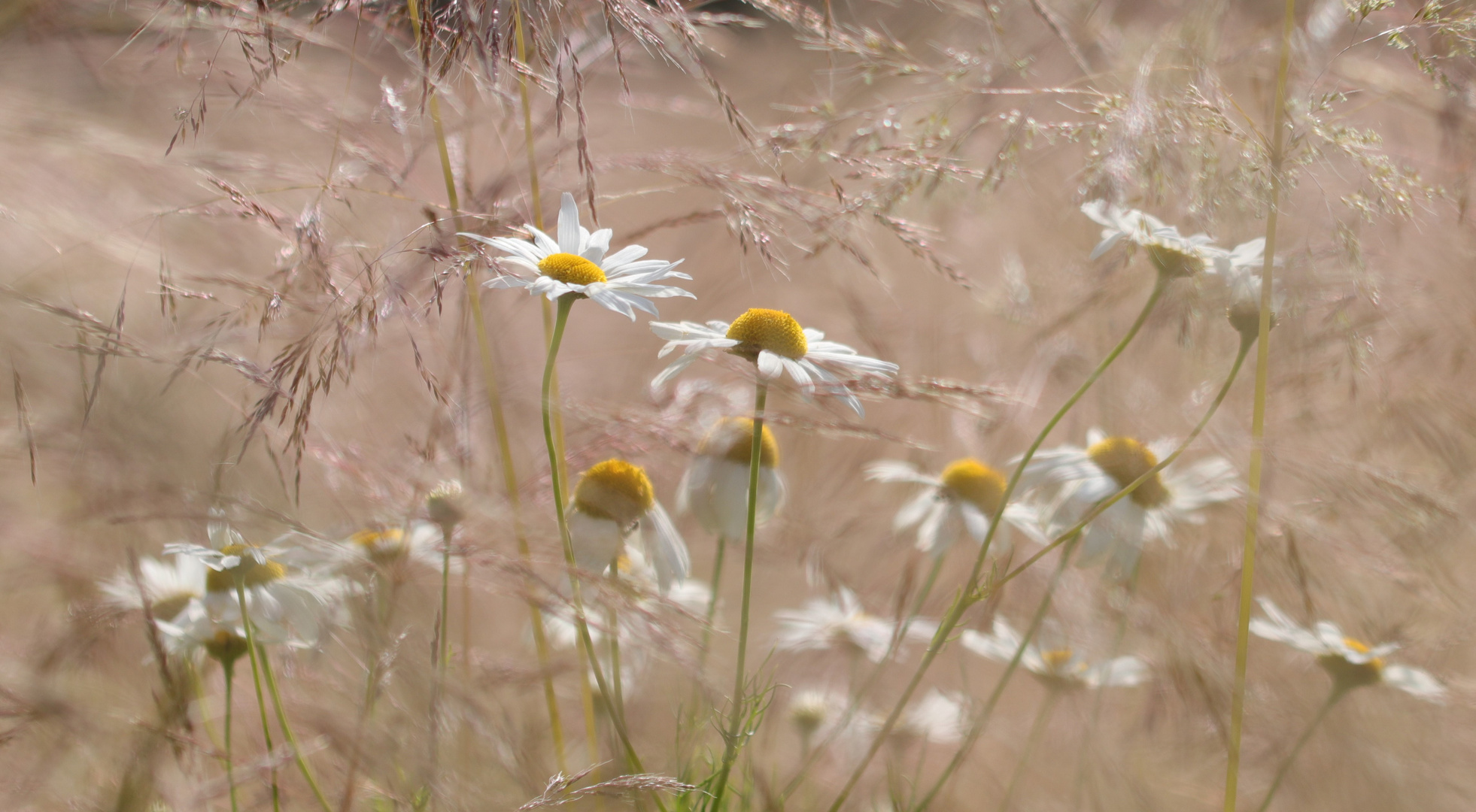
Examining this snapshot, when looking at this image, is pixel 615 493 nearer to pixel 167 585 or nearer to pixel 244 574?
pixel 244 574

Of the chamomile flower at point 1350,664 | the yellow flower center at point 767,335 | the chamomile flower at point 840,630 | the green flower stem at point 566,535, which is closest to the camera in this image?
the green flower stem at point 566,535

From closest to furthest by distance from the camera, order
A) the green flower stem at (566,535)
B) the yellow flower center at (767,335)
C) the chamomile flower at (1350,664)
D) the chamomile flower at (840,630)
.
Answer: the green flower stem at (566,535), the yellow flower center at (767,335), the chamomile flower at (1350,664), the chamomile flower at (840,630)

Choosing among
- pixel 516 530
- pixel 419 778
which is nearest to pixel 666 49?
pixel 516 530

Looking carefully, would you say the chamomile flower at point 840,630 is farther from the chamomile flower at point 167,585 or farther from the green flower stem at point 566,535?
the chamomile flower at point 167,585

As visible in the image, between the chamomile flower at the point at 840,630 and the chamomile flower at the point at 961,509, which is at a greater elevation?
the chamomile flower at the point at 961,509

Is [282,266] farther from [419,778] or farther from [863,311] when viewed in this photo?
[863,311]

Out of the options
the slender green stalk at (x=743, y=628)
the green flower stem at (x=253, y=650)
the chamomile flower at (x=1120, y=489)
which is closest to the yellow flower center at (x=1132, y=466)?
the chamomile flower at (x=1120, y=489)

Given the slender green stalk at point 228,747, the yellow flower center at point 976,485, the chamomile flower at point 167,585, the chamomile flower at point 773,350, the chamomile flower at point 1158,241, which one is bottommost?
the slender green stalk at point 228,747
